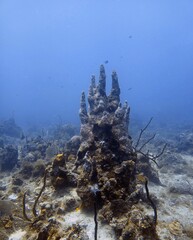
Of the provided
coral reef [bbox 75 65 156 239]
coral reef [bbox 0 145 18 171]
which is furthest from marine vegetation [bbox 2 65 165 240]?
A: coral reef [bbox 0 145 18 171]

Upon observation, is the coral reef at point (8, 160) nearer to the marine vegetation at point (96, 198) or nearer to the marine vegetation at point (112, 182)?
the marine vegetation at point (96, 198)

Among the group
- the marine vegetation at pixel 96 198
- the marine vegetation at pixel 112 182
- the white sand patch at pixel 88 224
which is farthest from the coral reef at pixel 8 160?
the white sand patch at pixel 88 224

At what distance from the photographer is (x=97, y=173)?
6.38 meters

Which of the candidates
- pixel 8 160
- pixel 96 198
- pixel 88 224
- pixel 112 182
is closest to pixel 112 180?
pixel 112 182

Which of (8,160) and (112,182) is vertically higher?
(8,160)

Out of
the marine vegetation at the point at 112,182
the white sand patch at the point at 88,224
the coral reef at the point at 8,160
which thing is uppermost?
the coral reef at the point at 8,160

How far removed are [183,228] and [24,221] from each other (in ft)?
12.5

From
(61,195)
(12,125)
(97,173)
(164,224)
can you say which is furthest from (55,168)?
(12,125)

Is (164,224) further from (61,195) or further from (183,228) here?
(61,195)

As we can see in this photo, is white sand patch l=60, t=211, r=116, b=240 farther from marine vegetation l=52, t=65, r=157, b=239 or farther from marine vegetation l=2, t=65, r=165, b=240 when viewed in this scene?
marine vegetation l=52, t=65, r=157, b=239

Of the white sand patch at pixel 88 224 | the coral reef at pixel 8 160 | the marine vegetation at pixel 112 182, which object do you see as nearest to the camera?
the marine vegetation at pixel 112 182

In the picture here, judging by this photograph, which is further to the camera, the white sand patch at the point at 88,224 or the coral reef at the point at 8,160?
the coral reef at the point at 8,160

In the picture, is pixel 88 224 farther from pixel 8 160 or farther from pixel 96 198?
pixel 8 160

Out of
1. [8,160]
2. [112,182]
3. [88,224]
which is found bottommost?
[88,224]
